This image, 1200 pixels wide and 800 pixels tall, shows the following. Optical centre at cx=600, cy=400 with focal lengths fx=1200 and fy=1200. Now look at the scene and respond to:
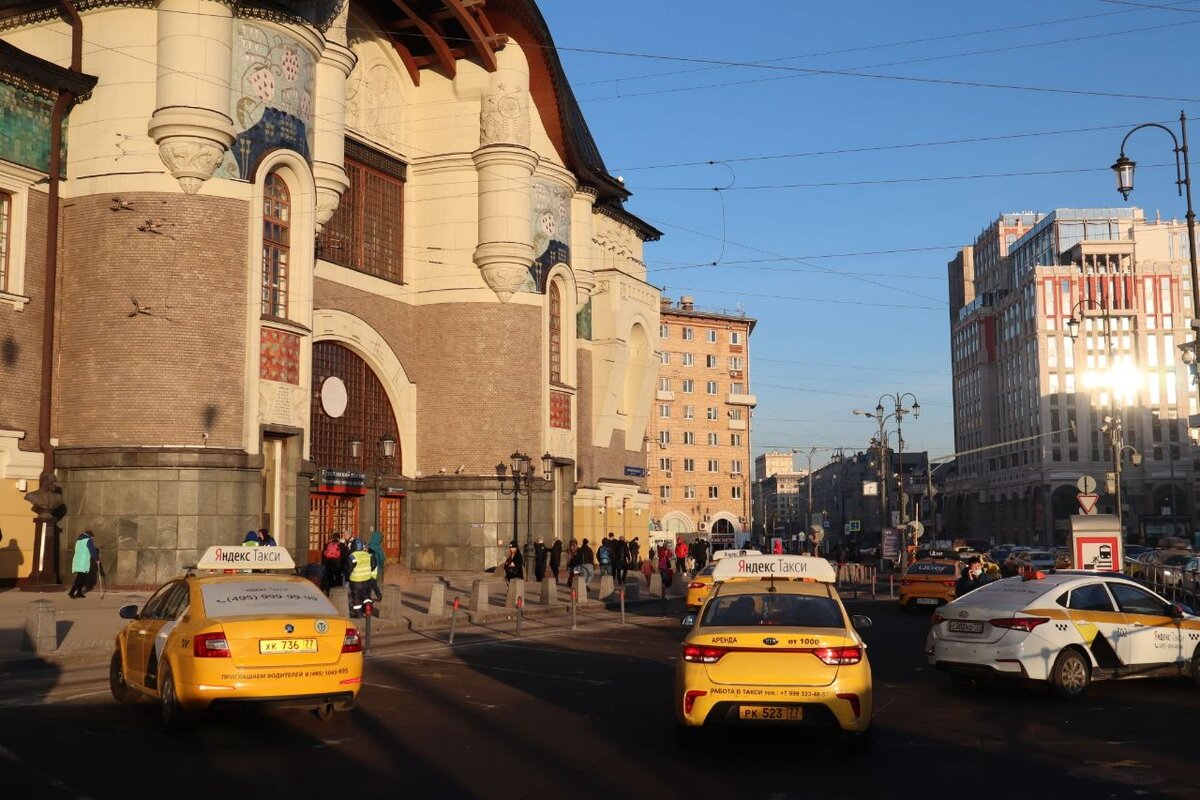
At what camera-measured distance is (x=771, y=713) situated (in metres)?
9.55

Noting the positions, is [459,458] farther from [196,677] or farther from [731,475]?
[731,475]

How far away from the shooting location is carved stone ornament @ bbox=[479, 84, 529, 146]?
42.3 metres

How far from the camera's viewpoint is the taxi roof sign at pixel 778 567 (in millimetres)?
13414

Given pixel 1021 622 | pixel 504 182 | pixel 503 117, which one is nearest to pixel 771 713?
pixel 1021 622

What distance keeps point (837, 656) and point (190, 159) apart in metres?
24.6

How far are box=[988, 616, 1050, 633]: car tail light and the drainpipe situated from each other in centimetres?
2315

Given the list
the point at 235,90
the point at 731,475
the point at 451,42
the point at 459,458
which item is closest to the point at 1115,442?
the point at 459,458

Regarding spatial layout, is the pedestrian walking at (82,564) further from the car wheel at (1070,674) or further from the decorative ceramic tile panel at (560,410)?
the car wheel at (1070,674)

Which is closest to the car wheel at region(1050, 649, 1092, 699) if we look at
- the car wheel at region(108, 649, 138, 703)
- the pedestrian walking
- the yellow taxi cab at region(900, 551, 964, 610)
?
the car wheel at region(108, 649, 138, 703)

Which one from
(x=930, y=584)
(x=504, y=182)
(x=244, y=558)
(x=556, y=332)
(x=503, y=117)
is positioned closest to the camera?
(x=244, y=558)

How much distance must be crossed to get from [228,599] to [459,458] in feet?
101

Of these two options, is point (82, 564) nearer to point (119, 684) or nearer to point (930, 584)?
point (119, 684)

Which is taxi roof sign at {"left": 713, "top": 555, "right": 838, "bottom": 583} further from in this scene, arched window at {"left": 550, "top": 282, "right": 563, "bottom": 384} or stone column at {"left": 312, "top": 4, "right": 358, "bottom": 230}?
arched window at {"left": 550, "top": 282, "right": 563, "bottom": 384}

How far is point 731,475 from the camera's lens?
328 ft
